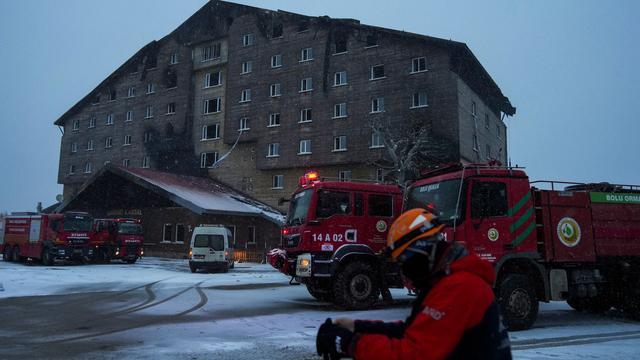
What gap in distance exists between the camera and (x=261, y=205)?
120ft

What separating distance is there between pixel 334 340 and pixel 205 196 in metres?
31.0

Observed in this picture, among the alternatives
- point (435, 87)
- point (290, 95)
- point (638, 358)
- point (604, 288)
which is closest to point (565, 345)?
point (638, 358)

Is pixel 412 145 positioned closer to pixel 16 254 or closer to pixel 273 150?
pixel 273 150

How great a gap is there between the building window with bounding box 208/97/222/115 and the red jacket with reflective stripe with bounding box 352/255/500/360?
1655 inches

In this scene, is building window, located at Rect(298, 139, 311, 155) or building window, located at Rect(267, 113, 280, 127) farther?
building window, located at Rect(267, 113, 280, 127)

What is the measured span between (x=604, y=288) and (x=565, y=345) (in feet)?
13.3

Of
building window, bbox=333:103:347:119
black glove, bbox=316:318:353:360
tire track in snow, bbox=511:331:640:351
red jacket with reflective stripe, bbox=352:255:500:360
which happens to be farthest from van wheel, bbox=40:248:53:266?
red jacket with reflective stripe, bbox=352:255:500:360

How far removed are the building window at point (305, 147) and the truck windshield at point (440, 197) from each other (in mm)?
26898

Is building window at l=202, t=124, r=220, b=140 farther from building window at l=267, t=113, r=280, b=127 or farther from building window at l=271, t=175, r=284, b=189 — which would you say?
building window at l=271, t=175, r=284, b=189

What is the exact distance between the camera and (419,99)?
33.0m

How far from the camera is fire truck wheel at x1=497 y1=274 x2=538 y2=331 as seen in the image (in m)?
8.73

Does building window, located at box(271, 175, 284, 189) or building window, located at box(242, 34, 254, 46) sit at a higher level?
building window, located at box(242, 34, 254, 46)

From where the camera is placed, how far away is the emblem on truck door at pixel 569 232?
31.4 ft

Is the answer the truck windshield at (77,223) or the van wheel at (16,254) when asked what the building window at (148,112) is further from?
the truck windshield at (77,223)
